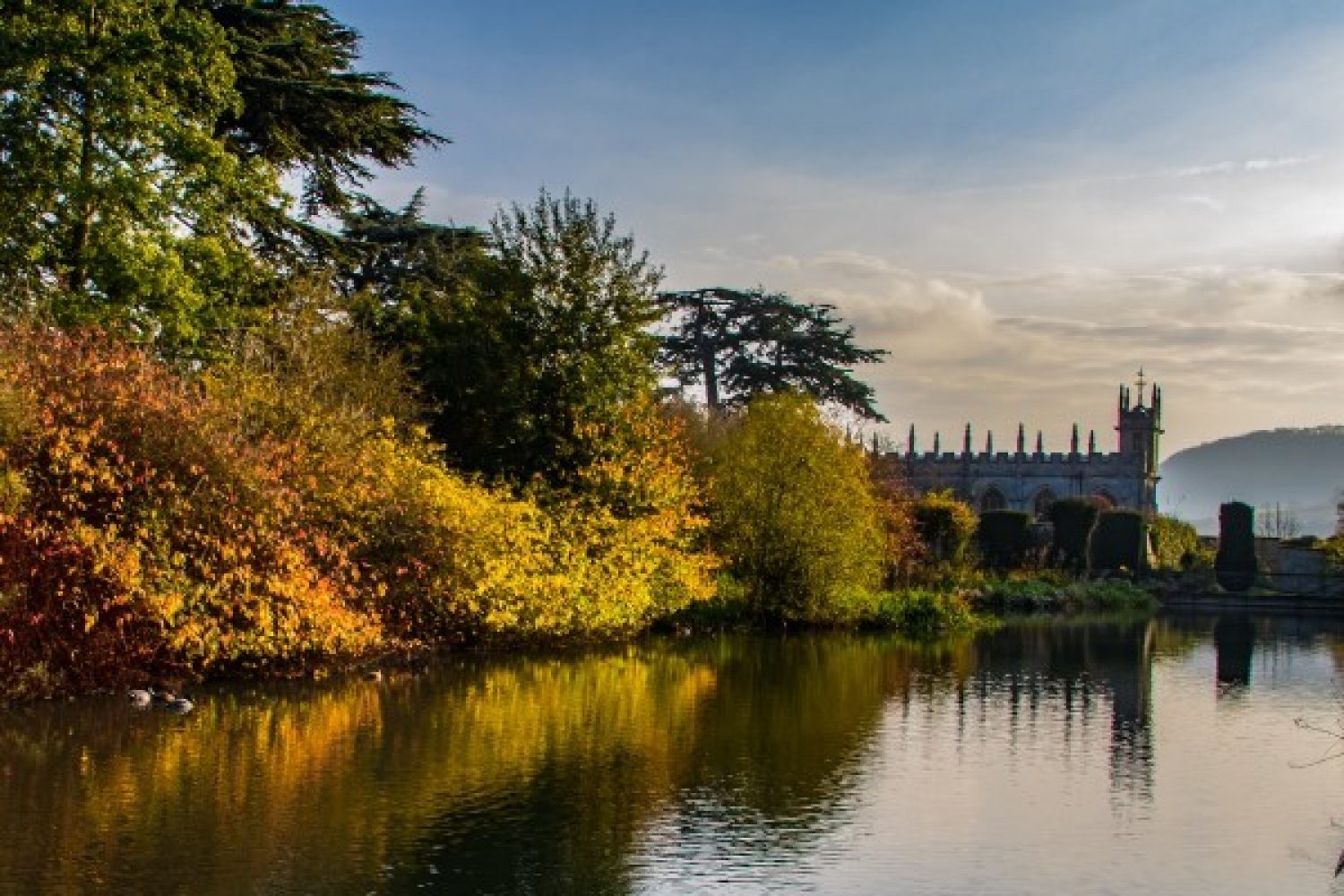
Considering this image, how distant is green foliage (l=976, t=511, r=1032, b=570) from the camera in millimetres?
47719

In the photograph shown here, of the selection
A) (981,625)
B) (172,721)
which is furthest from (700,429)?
(172,721)

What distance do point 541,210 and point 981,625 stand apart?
47.2 ft

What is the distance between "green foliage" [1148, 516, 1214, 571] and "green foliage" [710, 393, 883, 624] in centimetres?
2650

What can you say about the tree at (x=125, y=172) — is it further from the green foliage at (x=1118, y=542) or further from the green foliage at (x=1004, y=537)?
the green foliage at (x=1118, y=542)

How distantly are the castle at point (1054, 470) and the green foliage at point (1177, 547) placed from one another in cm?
2214

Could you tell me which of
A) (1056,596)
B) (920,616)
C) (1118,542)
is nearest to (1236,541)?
(1118,542)

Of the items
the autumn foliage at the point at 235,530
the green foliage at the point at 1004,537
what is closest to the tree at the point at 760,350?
the green foliage at the point at 1004,537

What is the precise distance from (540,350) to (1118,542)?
30.4 metres

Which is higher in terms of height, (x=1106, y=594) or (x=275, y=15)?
(x=275, y=15)

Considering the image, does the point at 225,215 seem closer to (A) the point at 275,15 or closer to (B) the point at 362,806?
(A) the point at 275,15

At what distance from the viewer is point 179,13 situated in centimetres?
2278

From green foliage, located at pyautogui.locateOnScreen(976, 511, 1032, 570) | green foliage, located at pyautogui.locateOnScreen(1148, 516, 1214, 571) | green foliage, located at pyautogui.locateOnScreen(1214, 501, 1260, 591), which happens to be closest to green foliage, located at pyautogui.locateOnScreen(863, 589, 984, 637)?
green foliage, located at pyautogui.locateOnScreen(976, 511, 1032, 570)

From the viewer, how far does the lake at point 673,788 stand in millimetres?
9875

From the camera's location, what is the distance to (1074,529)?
4972 cm
